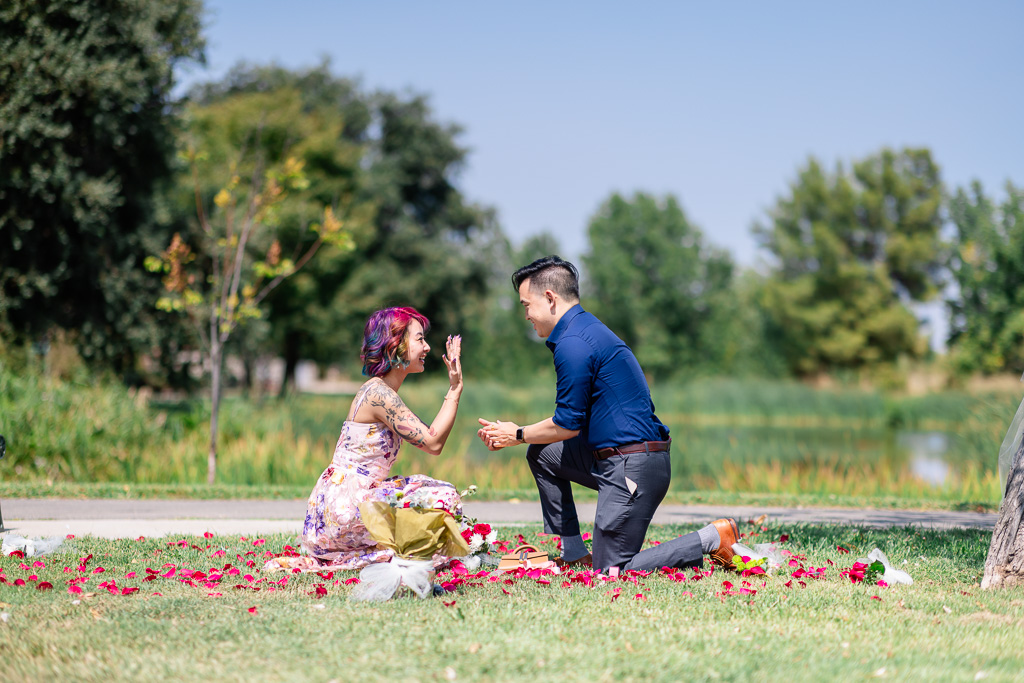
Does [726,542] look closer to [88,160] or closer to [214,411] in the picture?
[214,411]

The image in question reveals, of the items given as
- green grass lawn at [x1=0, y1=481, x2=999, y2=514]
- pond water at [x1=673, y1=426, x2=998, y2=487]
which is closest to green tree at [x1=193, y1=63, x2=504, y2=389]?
pond water at [x1=673, y1=426, x2=998, y2=487]

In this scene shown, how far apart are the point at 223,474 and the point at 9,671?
823 centimetres

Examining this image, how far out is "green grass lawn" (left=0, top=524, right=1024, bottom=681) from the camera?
10.6 feet

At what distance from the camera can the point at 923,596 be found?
4.43 m

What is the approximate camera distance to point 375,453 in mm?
5008

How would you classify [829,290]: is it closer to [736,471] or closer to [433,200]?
[433,200]

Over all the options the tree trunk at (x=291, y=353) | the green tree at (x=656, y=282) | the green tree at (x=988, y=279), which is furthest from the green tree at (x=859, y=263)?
the tree trunk at (x=291, y=353)

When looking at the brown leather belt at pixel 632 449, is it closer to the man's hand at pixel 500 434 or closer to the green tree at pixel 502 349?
the man's hand at pixel 500 434

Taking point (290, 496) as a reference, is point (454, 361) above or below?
above

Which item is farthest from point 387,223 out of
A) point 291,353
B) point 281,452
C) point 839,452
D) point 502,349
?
point 281,452

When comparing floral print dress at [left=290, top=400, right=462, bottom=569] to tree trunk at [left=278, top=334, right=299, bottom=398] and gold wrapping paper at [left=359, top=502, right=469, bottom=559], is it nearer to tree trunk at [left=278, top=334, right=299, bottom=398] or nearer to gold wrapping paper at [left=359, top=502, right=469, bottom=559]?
gold wrapping paper at [left=359, top=502, right=469, bottom=559]

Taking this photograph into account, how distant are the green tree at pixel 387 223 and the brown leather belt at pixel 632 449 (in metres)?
27.9

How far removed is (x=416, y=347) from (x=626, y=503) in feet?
4.97

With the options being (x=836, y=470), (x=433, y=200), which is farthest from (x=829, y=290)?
(x=836, y=470)
